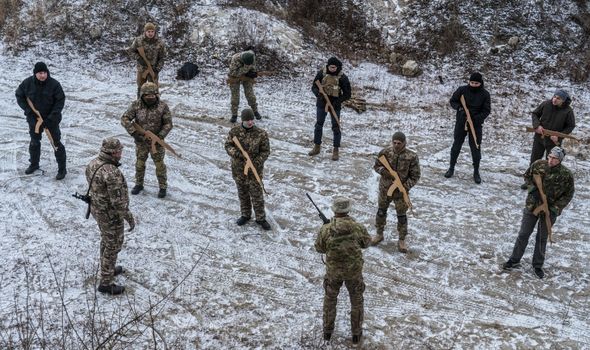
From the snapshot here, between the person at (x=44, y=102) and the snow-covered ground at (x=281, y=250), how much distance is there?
58 centimetres

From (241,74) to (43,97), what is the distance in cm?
430

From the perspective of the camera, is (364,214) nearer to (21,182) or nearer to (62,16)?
(21,182)

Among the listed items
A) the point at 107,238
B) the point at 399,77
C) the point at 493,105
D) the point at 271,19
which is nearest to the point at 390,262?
the point at 107,238

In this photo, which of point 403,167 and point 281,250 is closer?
point 403,167

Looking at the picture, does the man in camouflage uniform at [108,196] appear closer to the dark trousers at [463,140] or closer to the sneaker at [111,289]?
the sneaker at [111,289]

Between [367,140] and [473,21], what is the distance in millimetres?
8690

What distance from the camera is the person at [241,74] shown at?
11.9 m

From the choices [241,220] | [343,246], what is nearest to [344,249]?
[343,246]

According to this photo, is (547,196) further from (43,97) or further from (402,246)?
(43,97)

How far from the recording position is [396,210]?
796cm

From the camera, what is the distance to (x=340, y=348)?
20.7 ft

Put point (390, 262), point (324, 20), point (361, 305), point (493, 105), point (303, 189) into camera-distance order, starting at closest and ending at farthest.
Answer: point (361, 305) → point (390, 262) → point (303, 189) → point (493, 105) → point (324, 20)

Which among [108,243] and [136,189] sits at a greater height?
[136,189]

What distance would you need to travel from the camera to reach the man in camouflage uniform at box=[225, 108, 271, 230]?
26.4 feet
